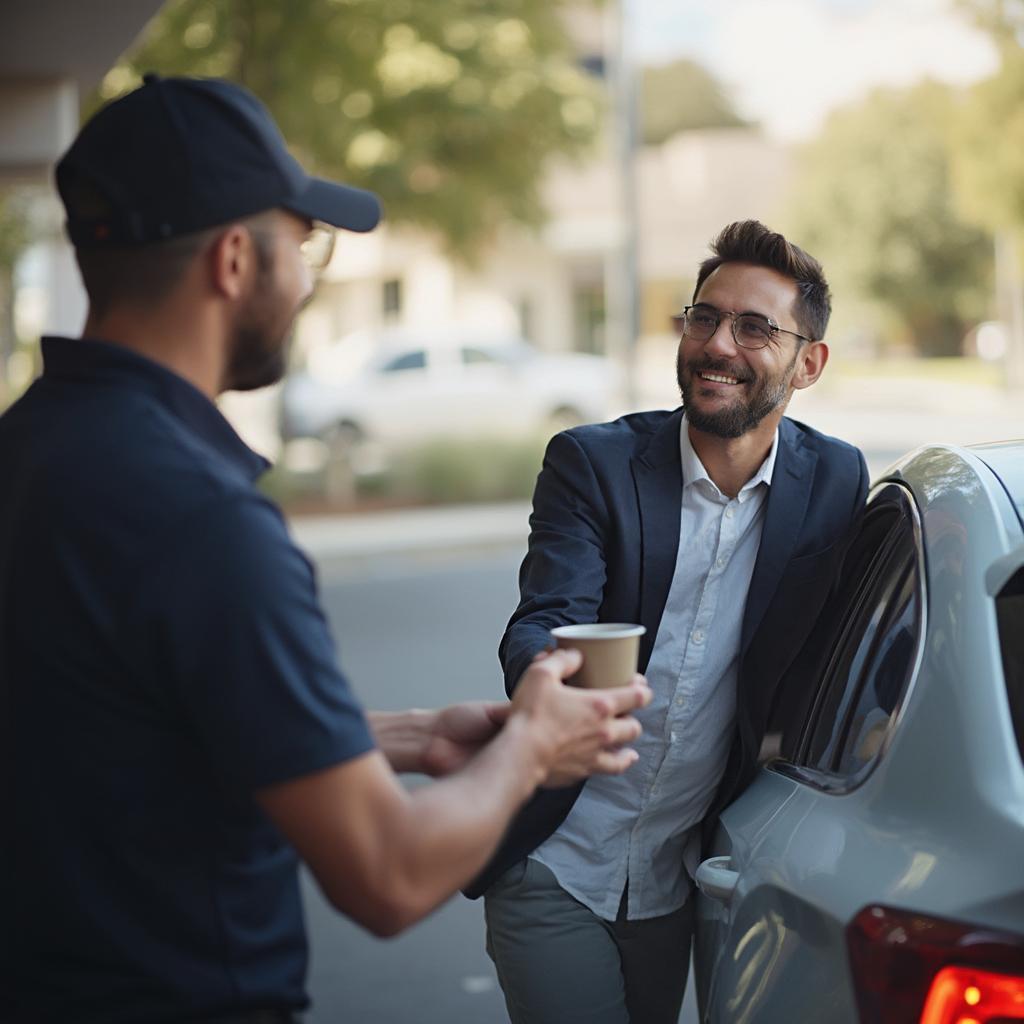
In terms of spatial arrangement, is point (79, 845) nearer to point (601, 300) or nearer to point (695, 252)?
point (601, 300)

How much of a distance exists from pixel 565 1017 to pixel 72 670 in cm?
139

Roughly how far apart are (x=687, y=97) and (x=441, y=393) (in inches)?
2864

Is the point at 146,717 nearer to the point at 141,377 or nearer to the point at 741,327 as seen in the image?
the point at 141,377

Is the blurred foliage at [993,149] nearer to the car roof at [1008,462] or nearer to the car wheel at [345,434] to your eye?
the car wheel at [345,434]

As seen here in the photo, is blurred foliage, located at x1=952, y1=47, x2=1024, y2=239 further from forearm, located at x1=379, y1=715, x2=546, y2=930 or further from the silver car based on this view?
forearm, located at x1=379, y1=715, x2=546, y2=930

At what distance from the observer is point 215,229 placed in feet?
5.89

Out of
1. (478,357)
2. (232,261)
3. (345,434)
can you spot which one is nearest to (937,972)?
(232,261)

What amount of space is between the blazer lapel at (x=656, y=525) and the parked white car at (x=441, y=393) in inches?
782

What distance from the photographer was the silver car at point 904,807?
71.5 inches

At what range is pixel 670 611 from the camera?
284 cm

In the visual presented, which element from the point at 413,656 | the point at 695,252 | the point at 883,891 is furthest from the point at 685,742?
the point at 695,252

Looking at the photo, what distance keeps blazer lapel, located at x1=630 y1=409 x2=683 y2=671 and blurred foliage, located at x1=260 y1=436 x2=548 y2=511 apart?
17.8m

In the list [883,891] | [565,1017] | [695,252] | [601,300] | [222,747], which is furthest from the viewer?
[695,252]

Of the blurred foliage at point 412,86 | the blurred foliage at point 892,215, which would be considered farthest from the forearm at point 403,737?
the blurred foliage at point 892,215
